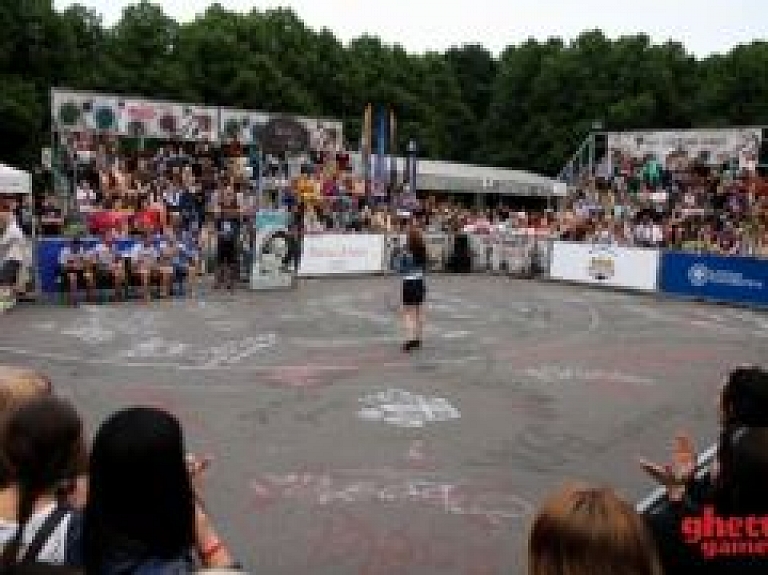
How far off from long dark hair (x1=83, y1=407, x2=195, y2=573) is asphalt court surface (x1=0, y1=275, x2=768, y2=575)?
13.9ft

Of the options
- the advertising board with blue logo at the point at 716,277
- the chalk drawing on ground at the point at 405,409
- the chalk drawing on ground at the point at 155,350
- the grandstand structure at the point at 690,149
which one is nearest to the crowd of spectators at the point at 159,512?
the chalk drawing on ground at the point at 405,409

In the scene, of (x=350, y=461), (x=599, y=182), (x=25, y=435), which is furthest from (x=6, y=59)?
(x=25, y=435)

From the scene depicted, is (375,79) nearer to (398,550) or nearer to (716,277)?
(716,277)

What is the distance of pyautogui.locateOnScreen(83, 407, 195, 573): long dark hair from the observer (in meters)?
3.17

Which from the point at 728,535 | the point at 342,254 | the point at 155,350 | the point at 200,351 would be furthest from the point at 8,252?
the point at 728,535

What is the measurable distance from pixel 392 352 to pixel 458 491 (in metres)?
7.53

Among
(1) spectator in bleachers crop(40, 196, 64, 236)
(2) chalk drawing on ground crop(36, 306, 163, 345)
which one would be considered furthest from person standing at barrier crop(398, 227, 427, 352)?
(1) spectator in bleachers crop(40, 196, 64, 236)

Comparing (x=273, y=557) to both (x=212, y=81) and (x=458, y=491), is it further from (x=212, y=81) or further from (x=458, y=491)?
(x=212, y=81)

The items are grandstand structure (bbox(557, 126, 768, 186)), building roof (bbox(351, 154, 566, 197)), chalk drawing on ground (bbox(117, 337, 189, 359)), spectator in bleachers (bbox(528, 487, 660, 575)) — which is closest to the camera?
spectator in bleachers (bbox(528, 487, 660, 575))

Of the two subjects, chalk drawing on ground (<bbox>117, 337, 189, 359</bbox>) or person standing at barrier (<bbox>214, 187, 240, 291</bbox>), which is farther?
person standing at barrier (<bbox>214, 187, 240, 291</bbox>)

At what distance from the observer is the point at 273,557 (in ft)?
25.0

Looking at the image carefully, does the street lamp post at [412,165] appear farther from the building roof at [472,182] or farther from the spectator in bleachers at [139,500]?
the spectator in bleachers at [139,500]

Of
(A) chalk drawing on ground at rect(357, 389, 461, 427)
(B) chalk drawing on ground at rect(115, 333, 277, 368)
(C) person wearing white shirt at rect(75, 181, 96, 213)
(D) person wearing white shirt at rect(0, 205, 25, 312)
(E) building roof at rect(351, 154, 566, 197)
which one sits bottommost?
(A) chalk drawing on ground at rect(357, 389, 461, 427)

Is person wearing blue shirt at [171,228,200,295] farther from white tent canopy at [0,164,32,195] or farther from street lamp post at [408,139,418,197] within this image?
street lamp post at [408,139,418,197]
